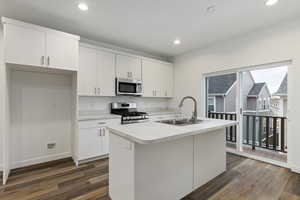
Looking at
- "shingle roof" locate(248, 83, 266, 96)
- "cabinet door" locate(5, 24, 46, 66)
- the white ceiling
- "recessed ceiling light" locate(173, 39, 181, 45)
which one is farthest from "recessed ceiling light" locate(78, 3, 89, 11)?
"shingle roof" locate(248, 83, 266, 96)

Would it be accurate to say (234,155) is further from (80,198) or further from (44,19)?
(44,19)

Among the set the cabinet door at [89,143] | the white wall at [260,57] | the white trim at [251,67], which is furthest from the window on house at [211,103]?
the cabinet door at [89,143]

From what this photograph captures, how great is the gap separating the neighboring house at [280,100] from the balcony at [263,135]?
7.0 inches

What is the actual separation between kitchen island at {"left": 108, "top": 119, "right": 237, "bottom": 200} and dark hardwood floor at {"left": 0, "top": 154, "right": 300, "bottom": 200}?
0.89 ft

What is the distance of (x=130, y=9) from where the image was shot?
230 centimetres

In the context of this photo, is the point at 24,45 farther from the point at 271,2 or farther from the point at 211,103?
the point at 211,103

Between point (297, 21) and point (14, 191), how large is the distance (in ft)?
16.8

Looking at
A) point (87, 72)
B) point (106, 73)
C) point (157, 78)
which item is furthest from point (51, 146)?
point (157, 78)

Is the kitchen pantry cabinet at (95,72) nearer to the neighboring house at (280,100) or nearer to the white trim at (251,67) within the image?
the white trim at (251,67)

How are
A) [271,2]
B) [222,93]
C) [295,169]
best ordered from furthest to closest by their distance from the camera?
[222,93] < [295,169] < [271,2]

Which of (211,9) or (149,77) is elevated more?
(211,9)

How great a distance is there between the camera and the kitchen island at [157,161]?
4.67 ft

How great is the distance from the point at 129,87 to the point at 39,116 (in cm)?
197

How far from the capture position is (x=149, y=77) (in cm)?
414
